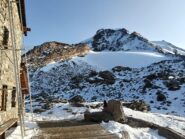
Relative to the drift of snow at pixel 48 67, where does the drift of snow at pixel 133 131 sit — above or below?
below

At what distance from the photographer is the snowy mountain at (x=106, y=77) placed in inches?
1263

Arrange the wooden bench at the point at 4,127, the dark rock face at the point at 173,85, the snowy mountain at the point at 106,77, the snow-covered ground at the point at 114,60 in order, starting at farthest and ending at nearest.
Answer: the snow-covered ground at the point at 114,60, the dark rock face at the point at 173,85, the snowy mountain at the point at 106,77, the wooden bench at the point at 4,127

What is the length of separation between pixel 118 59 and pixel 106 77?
12325 millimetres

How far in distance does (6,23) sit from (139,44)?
60.3 m

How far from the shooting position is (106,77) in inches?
1597

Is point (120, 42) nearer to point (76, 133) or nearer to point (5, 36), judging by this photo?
point (76, 133)

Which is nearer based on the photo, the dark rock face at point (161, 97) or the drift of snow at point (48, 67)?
the dark rock face at point (161, 97)

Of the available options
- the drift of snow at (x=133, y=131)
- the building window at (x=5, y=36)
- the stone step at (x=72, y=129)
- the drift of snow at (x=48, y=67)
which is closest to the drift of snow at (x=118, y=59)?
the drift of snow at (x=48, y=67)

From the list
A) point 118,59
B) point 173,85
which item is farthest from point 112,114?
point 118,59

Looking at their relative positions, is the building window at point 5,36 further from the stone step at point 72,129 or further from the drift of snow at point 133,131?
the drift of snow at point 133,131

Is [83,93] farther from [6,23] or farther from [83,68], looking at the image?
[6,23]

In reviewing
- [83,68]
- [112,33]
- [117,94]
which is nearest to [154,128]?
[117,94]

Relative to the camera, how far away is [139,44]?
6912cm

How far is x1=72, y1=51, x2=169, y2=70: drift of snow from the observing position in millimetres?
48631
